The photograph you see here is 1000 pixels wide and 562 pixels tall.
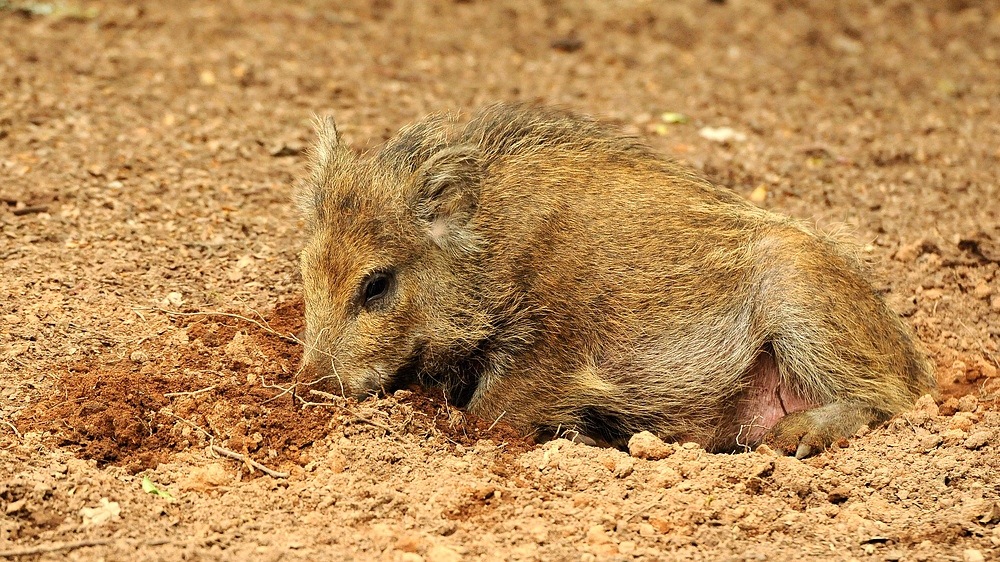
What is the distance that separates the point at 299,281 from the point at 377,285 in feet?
4.19

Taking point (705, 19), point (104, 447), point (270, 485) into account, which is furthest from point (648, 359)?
point (705, 19)

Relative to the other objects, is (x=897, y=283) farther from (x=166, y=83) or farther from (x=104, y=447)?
(x=166, y=83)

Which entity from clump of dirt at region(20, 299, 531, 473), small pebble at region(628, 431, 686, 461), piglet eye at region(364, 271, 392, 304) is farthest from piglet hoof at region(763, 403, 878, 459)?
piglet eye at region(364, 271, 392, 304)

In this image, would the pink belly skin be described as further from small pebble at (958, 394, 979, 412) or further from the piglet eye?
the piglet eye

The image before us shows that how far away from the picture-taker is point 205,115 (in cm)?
785

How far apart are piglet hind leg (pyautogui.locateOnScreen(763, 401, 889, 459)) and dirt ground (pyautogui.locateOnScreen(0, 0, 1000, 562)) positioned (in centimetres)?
12

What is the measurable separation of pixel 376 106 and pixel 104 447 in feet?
16.1

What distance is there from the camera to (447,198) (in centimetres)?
489

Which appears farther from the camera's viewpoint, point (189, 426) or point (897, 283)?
point (897, 283)

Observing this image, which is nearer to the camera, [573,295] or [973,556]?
[973,556]

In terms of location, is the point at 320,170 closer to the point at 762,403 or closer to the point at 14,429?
the point at 14,429

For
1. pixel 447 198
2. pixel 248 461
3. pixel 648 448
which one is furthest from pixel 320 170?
pixel 648 448

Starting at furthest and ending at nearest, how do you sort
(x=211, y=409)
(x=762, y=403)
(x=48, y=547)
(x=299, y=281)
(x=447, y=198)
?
(x=299, y=281)
(x=762, y=403)
(x=447, y=198)
(x=211, y=409)
(x=48, y=547)

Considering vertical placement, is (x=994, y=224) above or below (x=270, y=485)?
above
